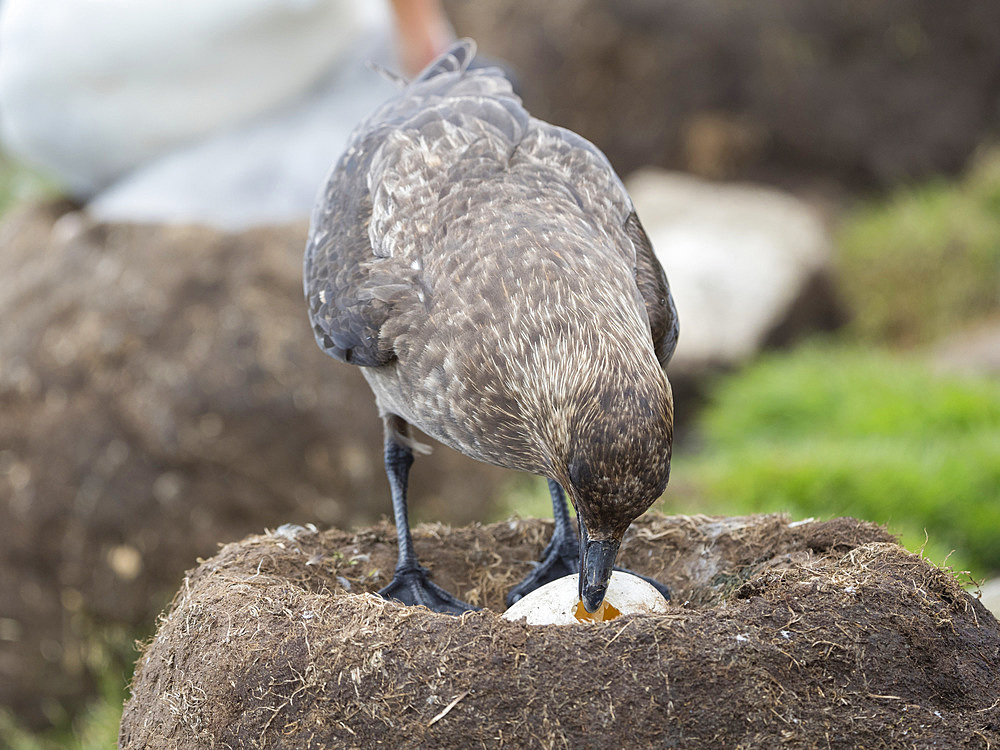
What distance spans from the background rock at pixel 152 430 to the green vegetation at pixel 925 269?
22.7 ft

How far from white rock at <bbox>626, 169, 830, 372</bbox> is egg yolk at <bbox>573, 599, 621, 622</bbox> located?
7561 millimetres

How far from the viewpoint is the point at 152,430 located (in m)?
7.16

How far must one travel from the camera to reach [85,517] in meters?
7.22

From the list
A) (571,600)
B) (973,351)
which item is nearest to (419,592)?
(571,600)

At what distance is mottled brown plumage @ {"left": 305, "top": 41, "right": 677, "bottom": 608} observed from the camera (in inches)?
124

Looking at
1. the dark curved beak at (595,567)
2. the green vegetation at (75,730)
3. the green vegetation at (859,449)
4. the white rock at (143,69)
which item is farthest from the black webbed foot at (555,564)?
the white rock at (143,69)

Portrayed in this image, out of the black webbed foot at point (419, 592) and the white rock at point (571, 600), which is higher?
the white rock at point (571, 600)

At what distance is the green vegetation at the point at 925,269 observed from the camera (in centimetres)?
1210

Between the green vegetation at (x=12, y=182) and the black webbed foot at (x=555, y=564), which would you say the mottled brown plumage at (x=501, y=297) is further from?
the green vegetation at (x=12, y=182)

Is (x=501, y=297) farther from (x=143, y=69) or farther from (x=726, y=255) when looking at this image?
(x=726, y=255)

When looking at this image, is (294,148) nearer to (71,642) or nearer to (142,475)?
(142,475)

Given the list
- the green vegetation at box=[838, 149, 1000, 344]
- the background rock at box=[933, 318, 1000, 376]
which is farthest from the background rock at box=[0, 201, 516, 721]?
the green vegetation at box=[838, 149, 1000, 344]

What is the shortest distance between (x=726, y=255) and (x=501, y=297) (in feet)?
28.5

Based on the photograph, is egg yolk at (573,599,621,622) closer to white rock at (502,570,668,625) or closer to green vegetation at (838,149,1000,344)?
white rock at (502,570,668,625)
